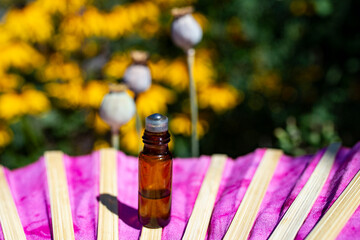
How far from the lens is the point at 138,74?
1396 millimetres

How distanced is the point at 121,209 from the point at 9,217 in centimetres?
25

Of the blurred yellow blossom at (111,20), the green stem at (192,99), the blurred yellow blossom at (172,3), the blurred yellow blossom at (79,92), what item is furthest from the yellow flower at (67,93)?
the green stem at (192,99)

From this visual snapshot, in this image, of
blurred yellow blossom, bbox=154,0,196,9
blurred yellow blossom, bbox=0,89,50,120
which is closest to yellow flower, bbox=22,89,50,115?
blurred yellow blossom, bbox=0,89,50,120

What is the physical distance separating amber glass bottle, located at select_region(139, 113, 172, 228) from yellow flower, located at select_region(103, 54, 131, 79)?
4.88 feet

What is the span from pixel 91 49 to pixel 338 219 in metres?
1.99

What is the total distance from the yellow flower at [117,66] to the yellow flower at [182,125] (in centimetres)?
38

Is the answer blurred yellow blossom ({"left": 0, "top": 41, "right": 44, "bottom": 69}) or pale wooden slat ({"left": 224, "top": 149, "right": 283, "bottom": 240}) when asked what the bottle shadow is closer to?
pale wooden slat ({"left": 224, "top": 149, "right": 283, "bottom": 240})

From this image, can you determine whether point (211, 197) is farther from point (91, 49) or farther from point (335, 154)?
point (91, 49)

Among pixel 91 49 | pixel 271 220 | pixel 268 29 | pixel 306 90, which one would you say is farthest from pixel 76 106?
pixel 271 220

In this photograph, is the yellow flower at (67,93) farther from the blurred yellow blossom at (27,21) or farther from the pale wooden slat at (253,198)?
the pale wooden slat at (253,198)

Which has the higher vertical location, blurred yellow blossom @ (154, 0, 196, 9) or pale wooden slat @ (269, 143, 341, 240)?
pale wooden slat @ (269, 143, 341, 240)

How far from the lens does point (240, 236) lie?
0.93 meters

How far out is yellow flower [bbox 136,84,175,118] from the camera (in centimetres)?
228

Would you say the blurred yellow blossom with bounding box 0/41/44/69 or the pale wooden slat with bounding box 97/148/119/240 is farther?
the blurred yellow blossom with bounding box 0/41/44/69
